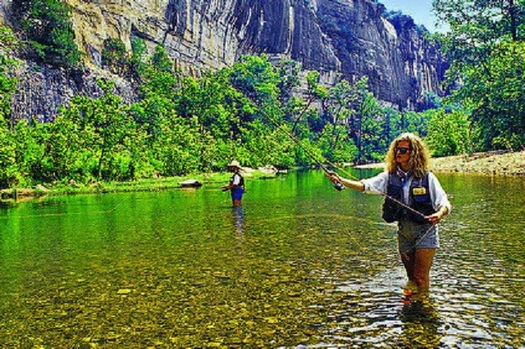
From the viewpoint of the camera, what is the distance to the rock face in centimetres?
6375

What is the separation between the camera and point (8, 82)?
1476 inches

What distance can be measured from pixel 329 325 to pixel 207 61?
305 feet

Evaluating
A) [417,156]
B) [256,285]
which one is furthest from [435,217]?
[256,285]

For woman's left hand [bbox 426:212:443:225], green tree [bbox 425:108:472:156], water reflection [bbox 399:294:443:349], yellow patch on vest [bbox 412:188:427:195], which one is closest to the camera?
water reflection [bbox 399:294:443:349]

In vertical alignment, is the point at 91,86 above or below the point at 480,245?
above

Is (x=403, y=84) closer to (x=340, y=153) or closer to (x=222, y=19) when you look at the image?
(x=340, y=153)

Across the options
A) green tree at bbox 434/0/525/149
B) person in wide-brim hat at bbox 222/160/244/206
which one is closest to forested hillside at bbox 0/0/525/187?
green tree at bbox 434/0/525/149

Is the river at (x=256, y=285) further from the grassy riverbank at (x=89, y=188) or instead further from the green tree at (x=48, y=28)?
the green tree at (x=48, y=28)

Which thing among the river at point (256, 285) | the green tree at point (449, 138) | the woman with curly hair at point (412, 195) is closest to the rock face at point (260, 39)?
the river at point (256, 285)

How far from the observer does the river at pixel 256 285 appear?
6.88 metres

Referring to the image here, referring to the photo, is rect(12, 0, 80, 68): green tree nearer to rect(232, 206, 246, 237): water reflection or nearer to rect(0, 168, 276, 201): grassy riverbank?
rect(0, 168, 276, 201): grassy riverbank

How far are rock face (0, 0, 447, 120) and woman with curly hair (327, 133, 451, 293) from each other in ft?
151

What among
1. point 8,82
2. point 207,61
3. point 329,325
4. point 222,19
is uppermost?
point 222,19

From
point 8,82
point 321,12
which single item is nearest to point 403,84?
point 321,12
